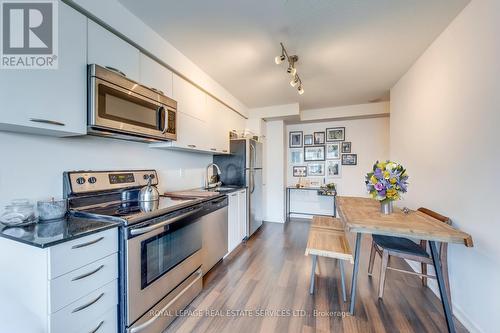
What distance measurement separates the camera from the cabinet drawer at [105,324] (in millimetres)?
1090

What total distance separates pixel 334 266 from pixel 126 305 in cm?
226

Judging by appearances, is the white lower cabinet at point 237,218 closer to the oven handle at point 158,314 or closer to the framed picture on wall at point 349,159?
the oven handle at point 158,314

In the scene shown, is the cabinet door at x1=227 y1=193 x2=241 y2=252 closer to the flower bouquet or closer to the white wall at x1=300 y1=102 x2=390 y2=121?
the flower bouquet

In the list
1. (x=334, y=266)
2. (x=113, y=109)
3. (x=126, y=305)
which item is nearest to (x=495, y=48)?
(x=334, y=266)

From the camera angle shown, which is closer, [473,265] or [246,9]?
[473,265]

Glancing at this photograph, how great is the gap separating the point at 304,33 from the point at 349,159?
130 inches

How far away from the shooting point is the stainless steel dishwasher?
6.99 ft

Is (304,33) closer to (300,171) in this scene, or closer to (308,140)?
(308,140)

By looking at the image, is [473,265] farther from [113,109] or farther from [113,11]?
[113,11]

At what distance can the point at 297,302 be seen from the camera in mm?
1817

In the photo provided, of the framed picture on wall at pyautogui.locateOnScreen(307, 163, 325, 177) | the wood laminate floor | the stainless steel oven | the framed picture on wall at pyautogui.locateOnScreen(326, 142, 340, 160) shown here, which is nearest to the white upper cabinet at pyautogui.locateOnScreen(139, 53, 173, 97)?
the stainless steel oven

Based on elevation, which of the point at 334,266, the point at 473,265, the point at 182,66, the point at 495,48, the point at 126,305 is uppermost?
the point at 182,66

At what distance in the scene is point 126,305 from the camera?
124 cm

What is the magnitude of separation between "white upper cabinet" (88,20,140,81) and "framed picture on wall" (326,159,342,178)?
13.5 feet
